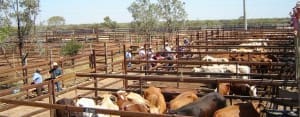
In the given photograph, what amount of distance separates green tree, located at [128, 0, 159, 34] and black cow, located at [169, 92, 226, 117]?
24.1 m

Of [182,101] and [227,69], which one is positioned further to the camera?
[227,69]

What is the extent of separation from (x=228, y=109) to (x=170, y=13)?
26188 millimetres

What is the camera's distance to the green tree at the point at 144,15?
3028 centimetres

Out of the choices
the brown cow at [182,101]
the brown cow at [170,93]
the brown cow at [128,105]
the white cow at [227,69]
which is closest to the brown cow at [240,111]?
the brown cow at [182,101]

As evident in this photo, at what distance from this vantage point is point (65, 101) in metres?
6.45

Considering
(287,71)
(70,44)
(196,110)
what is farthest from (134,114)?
(70,44)

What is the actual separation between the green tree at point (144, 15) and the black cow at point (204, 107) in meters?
24.1

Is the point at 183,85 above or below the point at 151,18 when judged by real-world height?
below

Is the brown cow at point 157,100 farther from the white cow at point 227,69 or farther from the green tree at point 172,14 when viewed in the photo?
the green tree at point 172,14

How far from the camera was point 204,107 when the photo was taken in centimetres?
576

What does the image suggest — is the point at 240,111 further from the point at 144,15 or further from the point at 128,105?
the point at 144,15

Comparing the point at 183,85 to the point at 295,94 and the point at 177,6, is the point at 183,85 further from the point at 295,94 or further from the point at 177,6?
the point at 177,6

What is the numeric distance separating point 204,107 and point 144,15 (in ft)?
82.6

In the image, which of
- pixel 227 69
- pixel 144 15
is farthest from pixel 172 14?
pixel 227 69
